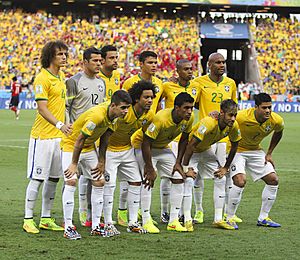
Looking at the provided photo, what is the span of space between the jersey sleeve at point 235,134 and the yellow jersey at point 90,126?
1677mm

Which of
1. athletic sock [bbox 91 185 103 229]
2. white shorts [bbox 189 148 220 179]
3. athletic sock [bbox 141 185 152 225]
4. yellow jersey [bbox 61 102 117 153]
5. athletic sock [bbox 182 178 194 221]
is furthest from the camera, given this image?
white shorts [bbox 189 148 220 179]

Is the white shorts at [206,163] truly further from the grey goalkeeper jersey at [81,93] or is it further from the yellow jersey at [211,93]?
the grey goalkeeper jersey at [81,93]

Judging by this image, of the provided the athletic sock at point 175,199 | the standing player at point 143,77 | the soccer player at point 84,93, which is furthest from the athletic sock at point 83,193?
the athletic sock at point 175,199

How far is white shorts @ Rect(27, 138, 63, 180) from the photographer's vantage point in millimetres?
9844

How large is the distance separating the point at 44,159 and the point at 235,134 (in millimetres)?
2404

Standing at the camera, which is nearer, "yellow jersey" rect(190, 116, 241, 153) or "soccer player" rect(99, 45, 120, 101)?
"yellow jersey" rect(190, 116, 241, 153)

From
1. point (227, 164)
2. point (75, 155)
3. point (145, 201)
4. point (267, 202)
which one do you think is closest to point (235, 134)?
point (227, 164)

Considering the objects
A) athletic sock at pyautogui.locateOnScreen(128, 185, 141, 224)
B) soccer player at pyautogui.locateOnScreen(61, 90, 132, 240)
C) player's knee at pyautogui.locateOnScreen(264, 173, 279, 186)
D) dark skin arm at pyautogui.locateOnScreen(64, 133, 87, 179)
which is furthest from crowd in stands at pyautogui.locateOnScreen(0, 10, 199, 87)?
dark skin arm at pyautogui.locateOnScreen(64, 133, 87, 179)

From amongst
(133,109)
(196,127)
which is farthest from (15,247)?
(196,127)

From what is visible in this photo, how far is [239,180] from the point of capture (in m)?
10.7

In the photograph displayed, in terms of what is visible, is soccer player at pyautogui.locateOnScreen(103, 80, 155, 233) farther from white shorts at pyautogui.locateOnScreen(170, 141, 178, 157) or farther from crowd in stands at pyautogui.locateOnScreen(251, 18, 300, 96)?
crowd in stands at pyautogui.locateOnScreen(251, 18, 300, 96)

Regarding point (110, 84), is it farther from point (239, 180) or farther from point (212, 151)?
point (239, 180)

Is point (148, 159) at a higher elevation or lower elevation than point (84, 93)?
lower

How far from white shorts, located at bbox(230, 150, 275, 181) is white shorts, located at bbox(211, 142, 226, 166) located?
8.6 inches
